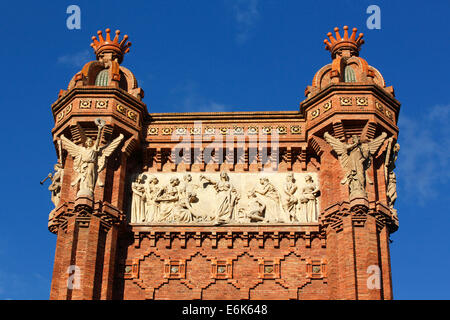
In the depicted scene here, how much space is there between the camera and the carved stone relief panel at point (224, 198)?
28.2m

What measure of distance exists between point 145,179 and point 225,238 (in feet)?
10.3

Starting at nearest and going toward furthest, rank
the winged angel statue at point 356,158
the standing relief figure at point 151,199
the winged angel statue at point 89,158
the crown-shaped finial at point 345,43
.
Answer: the winged angel statue at point 356,158 → the winged angel statue at point 89,158 → the standing relief figure at point 151,199 → the crown-shaped finial at point 345,43

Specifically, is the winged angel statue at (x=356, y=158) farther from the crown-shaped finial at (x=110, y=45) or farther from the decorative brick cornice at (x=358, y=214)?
the crown-shaped finial at (x=110, y=45)

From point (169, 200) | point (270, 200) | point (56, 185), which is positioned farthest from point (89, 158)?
point (270, 200)

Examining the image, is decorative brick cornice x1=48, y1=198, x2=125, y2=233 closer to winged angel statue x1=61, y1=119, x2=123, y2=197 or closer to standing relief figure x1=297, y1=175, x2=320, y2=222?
winged angel statue x1=61, y1=119, x2=123, y2=197

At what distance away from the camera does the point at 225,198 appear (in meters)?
28.5

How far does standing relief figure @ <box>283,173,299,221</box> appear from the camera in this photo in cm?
2823

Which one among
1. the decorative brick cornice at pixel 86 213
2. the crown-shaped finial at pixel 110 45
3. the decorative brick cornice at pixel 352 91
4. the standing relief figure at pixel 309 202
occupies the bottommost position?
the decorative brick cornice at pixel 86 213

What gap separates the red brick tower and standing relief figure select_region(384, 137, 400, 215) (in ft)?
0.18

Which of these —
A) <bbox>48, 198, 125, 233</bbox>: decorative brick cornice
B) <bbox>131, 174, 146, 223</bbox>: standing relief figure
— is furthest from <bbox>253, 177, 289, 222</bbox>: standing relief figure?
<bbox>48, 198, 125, 233</bbox>: decorative brick cornice

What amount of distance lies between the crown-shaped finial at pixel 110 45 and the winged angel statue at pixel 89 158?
3.62 metres

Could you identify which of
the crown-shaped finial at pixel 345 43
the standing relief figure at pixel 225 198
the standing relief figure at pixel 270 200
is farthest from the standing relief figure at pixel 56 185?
the crown-shaped finial at pixel 345 43
